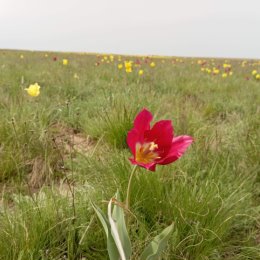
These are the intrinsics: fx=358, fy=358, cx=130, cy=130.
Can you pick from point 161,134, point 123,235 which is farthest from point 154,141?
point 123,235

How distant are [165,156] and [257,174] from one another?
1.66 metres

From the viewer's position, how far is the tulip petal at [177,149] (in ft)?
3.77

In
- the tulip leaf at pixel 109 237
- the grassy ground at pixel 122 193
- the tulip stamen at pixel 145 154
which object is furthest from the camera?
the grassy ground at pixel 122 193

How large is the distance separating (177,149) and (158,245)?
311 millimetres

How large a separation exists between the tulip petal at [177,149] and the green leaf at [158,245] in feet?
0.67

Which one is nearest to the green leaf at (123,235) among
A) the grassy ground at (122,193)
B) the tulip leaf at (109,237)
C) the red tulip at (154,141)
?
the tulip leaf at (109,237)

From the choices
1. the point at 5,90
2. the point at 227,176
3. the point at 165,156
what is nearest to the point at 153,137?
the point at 165,156

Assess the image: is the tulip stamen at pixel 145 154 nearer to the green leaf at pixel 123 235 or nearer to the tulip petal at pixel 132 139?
the tulip petal at pixel 132 139

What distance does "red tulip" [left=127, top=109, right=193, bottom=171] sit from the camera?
1176 mm

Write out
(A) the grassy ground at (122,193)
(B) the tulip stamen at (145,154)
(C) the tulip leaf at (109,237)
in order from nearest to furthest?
(C) the tulip leaf at (109,237)
(B) the tulip stamen at (145,154)
(A) the grassy ground at (122,193)

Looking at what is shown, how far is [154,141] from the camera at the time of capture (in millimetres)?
1219

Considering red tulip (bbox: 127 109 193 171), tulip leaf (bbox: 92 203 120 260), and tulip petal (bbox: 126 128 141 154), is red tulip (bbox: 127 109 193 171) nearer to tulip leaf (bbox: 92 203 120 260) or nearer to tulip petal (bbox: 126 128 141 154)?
tulip petal (bbox: 126 128 141 154)

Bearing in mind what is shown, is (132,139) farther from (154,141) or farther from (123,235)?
(123,235)

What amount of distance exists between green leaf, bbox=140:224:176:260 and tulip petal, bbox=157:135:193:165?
0.67 ft
